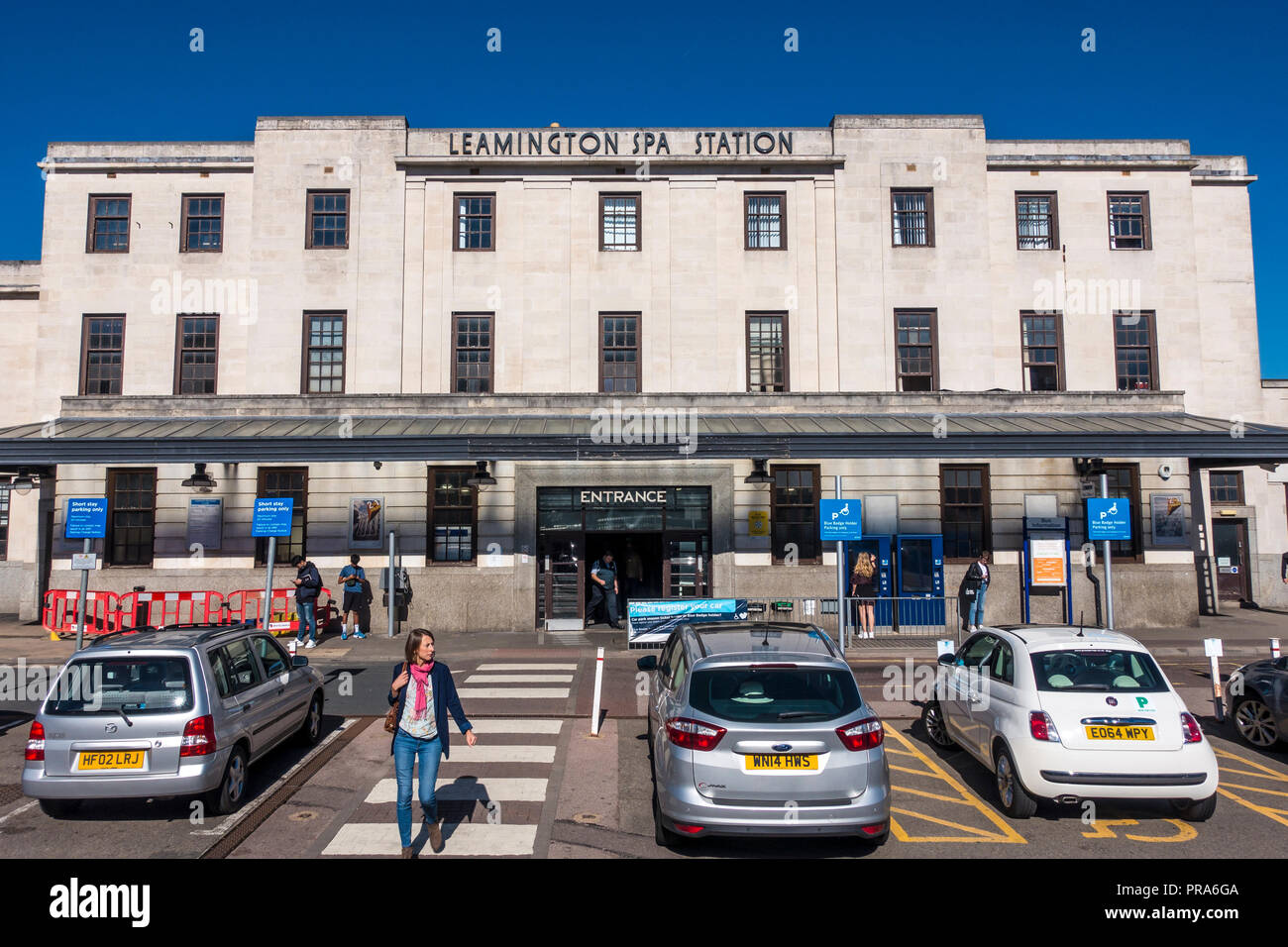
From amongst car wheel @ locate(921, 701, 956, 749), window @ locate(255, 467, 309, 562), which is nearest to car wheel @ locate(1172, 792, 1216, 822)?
car wheel @ locate(921, 701, 956, 749)

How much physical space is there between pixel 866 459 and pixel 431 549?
11025mm

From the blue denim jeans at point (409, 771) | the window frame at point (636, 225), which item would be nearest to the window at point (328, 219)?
the window frame at point (636, 225)

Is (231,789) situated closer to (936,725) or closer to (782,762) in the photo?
(782,762)

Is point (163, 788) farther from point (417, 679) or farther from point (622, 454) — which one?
point (622, 454)

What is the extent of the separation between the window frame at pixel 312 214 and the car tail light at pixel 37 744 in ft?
56.6

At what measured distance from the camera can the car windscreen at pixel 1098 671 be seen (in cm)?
800

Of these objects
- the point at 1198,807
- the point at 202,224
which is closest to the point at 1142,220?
the point at 1198,807

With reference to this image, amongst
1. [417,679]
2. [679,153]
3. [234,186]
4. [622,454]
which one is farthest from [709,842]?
[234,186]

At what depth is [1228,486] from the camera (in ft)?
84.5

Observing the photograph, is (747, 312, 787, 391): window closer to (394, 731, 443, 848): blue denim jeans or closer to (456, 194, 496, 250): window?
(456, 194, 496, 250): window

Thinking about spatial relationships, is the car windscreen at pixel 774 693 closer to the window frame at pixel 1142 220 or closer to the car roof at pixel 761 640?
the car roof at pixel 761 640

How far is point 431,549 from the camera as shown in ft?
69.8

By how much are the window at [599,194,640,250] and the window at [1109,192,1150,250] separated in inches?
509

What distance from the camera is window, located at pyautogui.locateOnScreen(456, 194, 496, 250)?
22844mm
